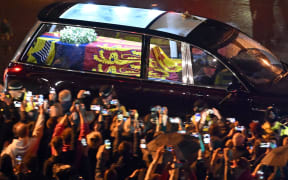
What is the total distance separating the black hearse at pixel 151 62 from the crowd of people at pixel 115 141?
0.14m

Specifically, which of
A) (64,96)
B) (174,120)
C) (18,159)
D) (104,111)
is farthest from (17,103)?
(174,120)

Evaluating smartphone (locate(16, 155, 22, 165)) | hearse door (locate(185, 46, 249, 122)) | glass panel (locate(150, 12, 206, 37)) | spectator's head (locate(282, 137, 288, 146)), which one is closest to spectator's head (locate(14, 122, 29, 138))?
smartphone (locate(16, 155, 22, 165))

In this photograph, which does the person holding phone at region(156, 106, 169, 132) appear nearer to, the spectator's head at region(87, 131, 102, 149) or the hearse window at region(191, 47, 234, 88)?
the hearse window at region(191, 47, 234, 88)

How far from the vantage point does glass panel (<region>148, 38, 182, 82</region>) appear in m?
4.84

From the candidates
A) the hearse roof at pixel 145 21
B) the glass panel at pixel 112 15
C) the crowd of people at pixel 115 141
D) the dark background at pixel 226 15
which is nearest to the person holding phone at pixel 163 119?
the crowd of people at pixel 115 141

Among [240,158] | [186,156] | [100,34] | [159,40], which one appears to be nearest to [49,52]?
[100,34]

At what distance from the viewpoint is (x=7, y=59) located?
24.9ft

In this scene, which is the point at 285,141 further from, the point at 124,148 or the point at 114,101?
the point at 114,101

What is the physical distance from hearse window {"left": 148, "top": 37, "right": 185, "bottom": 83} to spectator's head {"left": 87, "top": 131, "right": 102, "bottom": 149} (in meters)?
0.95

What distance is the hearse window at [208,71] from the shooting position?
4723 millimetres

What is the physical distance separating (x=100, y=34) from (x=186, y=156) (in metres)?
1.94

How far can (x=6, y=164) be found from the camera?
13.5 ft

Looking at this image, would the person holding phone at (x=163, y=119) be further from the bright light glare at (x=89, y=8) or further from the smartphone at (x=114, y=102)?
the bright light glare at (x=89, y=8)

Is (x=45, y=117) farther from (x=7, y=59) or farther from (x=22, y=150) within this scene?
(x=7, y=59)
